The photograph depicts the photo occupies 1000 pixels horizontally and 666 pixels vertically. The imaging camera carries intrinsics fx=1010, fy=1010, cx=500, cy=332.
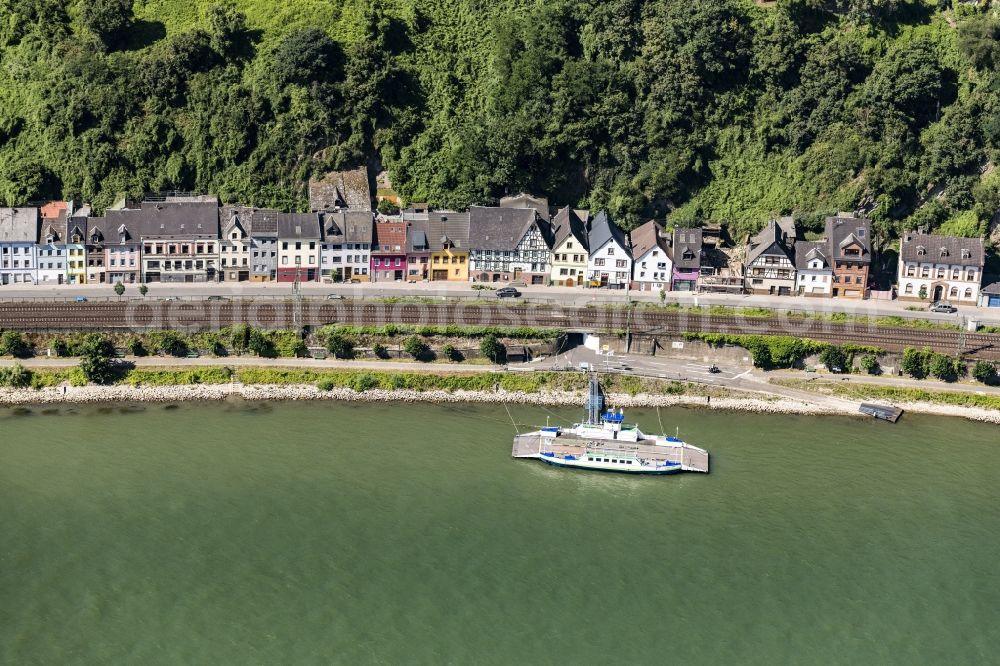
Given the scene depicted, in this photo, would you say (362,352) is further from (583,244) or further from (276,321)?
(583,244)

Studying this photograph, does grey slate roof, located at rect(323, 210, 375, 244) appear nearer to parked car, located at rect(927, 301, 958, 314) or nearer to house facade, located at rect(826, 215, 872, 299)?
house facade, located at rect(826, 215, 872, 299)

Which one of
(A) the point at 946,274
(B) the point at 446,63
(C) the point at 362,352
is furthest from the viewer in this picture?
(B) the point at 446,63

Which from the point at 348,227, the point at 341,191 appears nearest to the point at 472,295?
the point at 348,227

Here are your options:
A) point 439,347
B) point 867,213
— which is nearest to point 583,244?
point 439,347

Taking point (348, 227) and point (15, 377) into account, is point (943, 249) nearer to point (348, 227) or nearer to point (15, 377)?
point (348, 227)

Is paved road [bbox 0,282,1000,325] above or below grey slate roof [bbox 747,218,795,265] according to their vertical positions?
below

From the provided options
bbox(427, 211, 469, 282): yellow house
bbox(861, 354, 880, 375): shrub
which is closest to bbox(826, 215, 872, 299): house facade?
bbox(861, 354, 880, 375): shrub
